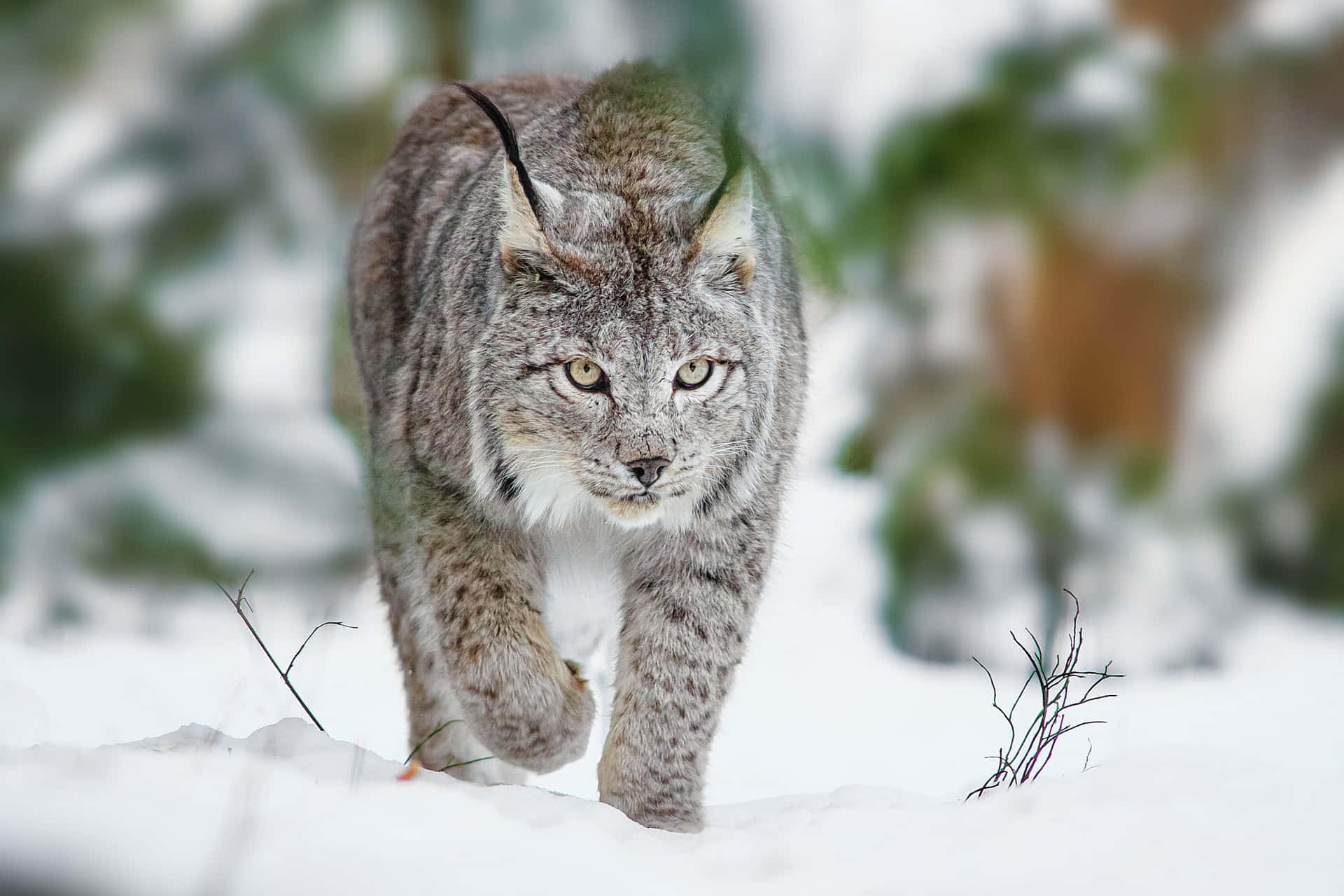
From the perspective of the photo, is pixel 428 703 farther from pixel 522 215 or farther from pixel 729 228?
pixel 729 228

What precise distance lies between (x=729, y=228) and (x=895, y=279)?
3.30m

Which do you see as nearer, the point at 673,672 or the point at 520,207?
the point at 520,207

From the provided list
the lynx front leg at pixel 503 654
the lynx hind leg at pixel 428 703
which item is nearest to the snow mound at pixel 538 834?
the lynx front leg at pixel 503 654

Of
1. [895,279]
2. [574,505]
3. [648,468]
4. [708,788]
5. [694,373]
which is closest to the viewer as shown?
[648,468]

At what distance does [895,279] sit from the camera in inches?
235

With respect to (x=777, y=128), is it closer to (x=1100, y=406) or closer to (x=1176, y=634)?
(x=1100, y=406)

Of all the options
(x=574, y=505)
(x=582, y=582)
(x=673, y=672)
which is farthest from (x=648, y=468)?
(x=582, y=582)

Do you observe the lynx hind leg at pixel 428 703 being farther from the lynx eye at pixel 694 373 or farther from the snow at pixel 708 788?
the lynx eye at pixel 694 373

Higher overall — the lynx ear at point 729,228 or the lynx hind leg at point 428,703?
the lynx ear at point 729,228

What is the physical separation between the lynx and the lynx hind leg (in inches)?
6.5

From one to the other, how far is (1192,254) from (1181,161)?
455mm

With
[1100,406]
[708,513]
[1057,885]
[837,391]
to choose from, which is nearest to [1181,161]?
[1100,406]

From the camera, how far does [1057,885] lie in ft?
6.86

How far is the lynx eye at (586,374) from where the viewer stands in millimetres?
2727
